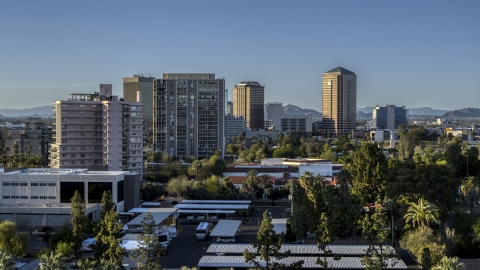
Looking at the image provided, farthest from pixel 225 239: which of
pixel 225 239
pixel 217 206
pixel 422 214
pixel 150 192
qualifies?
pixel 150 192

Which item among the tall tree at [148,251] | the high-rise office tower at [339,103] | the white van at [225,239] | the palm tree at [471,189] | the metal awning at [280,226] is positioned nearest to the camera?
the tall tree at [148,251]

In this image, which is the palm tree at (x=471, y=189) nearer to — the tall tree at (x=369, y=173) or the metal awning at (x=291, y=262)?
the tall tree at (x=369, y=173)

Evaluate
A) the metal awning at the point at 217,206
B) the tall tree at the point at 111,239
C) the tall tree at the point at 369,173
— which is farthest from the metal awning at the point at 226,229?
the tall tree at the point at 369,173

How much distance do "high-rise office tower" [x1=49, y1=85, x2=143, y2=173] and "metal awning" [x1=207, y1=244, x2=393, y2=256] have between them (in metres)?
30.3

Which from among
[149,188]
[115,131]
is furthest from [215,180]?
[115,131]

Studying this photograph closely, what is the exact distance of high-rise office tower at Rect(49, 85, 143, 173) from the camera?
60656mm

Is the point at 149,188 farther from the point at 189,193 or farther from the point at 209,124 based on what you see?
the point at 209,124

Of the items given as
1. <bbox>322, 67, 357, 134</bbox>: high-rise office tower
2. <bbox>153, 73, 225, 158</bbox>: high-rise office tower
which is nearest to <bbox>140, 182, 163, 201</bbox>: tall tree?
<bbox>153, 73, 225, 158</bbox>: high-rise office tower

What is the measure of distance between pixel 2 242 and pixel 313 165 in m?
43.5

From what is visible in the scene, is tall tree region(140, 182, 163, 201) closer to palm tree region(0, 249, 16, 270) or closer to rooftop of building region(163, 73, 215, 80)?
palm tree region(0, 249, 16, 270)

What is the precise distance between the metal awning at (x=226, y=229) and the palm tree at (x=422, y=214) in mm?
10369

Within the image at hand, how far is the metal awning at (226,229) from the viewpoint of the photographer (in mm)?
36469

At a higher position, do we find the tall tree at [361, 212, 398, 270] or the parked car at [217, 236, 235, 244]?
the tall tree at [361, 212, 398, 270]

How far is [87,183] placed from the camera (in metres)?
45.3
